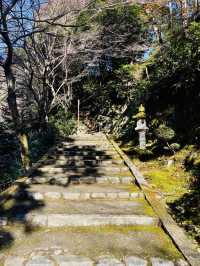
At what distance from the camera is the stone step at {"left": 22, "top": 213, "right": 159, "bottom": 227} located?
13.8 ft

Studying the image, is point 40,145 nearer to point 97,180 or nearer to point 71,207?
point 97,180

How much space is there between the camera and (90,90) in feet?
77.3

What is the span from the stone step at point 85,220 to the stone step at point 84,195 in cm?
106

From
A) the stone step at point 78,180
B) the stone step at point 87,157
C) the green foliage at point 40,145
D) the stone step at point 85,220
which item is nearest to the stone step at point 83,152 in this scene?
the stone step at point 87,157

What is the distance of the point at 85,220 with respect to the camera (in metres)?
4.21

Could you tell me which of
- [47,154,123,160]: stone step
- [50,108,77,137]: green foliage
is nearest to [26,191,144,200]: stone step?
[47,154,123,160]: stone step

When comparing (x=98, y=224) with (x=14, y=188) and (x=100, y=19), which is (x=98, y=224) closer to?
(x=14, y=188)

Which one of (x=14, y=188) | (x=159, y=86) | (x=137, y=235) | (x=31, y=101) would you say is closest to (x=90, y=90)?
(x=31, y=101)

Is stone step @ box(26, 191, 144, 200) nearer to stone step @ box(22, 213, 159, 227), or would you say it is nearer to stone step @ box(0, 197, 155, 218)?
stone step @ box(0, 197, 155, 218)

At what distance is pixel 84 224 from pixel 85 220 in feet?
0.17

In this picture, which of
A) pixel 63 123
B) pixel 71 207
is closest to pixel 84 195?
pixel 71 207

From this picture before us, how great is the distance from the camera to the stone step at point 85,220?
13.8 feet

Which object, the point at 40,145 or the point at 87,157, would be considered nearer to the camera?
the point at 87,157

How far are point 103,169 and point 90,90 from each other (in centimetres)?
1666
